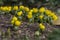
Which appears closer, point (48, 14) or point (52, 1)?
point (48, 14)

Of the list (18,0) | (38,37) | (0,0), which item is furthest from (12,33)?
(18,0)

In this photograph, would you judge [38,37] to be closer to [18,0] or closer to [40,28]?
[40,28]

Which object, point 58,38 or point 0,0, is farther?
point 0,0

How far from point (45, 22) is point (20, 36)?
67 centimetres

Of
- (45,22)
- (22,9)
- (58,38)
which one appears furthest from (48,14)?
(58,38)

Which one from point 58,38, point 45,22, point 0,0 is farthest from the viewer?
point 0,0

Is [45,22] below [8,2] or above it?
below

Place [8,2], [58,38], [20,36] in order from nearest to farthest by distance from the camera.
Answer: [58,38]
[20,36]
[8,2]

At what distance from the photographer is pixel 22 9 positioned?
3705 millimetres

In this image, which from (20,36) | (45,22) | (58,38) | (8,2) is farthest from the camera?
(8,2)

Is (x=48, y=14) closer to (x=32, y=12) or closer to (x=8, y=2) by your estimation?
(x=32, y=12)

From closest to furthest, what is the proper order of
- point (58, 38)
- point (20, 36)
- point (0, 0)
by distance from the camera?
point (58, 38) < point (20, 36) < point (0, 0)

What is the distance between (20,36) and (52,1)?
1714 mm

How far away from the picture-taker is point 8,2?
4.51m
